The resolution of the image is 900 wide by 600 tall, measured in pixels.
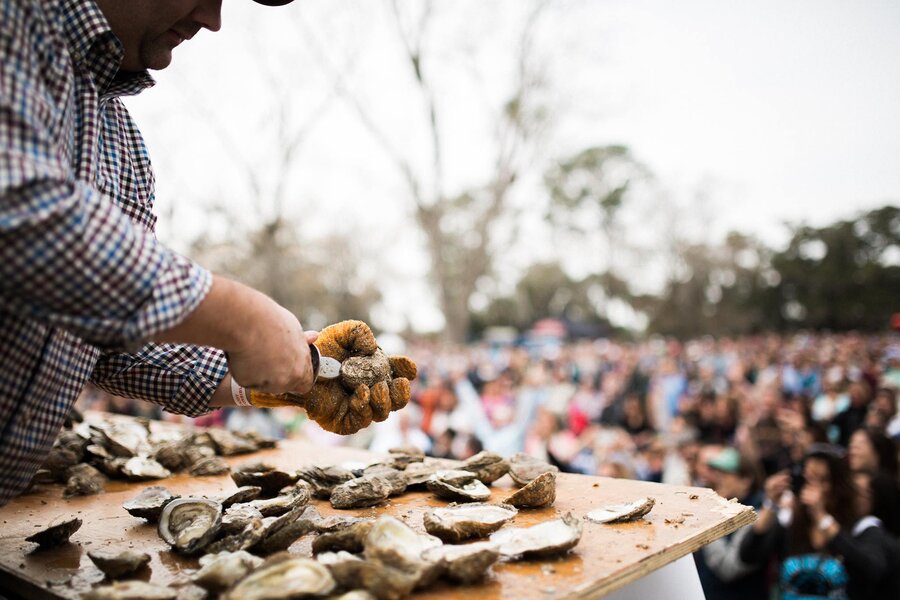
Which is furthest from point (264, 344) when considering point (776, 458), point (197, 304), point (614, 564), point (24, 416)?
point (776, 458)

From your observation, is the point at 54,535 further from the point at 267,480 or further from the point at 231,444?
the point at 231,444

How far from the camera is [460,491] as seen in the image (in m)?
1.63

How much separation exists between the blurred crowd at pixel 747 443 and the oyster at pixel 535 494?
8.12ft

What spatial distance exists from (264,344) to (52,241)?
39 cm

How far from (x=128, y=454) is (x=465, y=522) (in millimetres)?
1492

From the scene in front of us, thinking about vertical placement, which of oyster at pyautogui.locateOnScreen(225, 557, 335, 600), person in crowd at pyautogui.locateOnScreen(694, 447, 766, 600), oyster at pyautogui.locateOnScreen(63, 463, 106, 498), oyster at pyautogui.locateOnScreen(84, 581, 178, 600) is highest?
oyster at pyautogui.locateOnScreen(225, 557, 335, 600)

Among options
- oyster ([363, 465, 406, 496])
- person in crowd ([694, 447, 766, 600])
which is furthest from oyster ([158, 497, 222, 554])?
person in crowd ([694, 447, 766, 600])

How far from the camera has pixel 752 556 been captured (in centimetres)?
346

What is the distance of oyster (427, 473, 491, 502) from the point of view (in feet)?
5.35

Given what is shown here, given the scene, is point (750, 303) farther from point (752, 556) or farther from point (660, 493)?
point (660, 493)

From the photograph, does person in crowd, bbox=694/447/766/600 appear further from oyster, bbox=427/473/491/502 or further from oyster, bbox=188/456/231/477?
oyster, bbox=188/456/231/477

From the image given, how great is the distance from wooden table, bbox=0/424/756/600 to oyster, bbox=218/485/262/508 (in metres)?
0.17

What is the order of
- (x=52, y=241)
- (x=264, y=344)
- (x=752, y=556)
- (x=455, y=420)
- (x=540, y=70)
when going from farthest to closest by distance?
(x=540, y=70) < (x=455, y=420) < (x=752, y=556) < (x=264, y=344) < (x=52, y=241)

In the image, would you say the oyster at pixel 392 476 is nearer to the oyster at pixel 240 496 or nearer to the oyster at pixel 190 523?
the oyster at pixel 240 496
